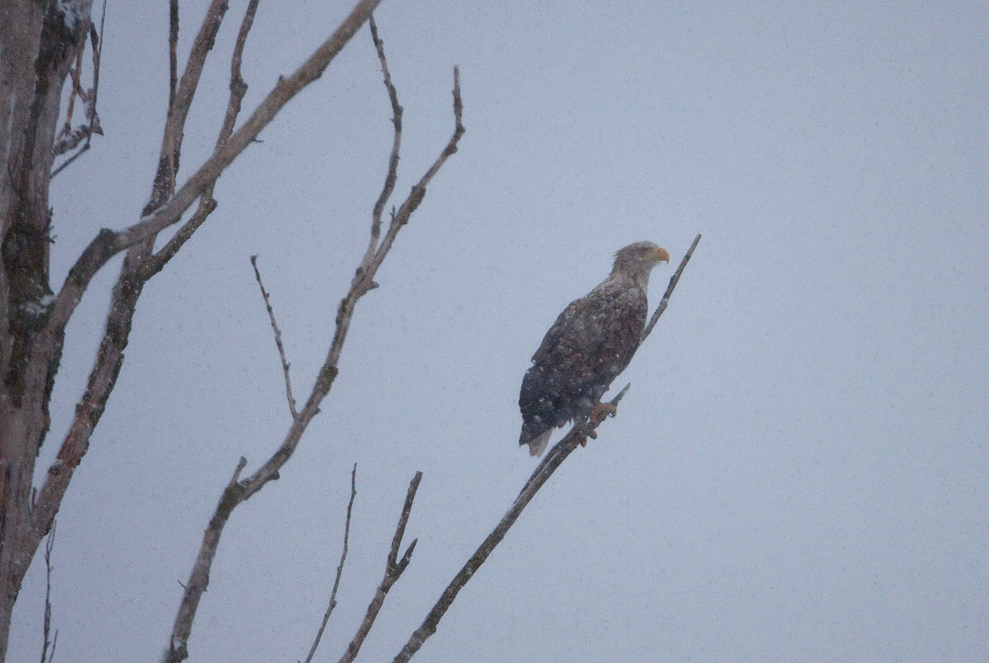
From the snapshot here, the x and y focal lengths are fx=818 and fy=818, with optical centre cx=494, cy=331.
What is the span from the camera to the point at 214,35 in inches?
58.8

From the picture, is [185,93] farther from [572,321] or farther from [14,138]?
[572,321]

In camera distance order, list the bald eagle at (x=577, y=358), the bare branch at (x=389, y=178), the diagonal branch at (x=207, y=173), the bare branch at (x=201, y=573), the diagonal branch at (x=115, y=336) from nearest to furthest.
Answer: the diagonal branch at (x=207, y=173), the bare branch at (x=201, y=573), the bare branch at (x=389, y=178), the diagonal branch at (x=115, y=336), the bald eagle at (x=577, y=358)

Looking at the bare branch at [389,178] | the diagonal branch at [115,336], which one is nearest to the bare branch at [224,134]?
the diagonal branch at [115,336]

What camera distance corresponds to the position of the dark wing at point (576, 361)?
18.6ft

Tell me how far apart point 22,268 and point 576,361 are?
4.85 meters

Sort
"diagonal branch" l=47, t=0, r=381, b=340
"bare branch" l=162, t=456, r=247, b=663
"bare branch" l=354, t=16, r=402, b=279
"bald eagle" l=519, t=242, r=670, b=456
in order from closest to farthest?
"diagonal branch" l=47, t=0, r=381, b=340 < "bare branch" l=162, t=456, r=247, b=663 < "bare branch" l=354, t=16, r=402, b=279 < "bald eagle" l=519, t=242, r=670, b=456

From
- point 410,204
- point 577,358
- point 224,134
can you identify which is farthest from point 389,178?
point 577,358

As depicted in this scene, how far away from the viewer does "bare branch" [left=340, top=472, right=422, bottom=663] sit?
1.21 meters

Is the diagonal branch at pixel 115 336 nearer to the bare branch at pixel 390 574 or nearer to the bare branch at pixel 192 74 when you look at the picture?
the bare branch at pixel 192 74

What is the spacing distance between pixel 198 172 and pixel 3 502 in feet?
1.54

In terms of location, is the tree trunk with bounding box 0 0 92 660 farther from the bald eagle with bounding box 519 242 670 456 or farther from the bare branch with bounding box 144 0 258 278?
the bald eagle with bounding box 519 242 670 456

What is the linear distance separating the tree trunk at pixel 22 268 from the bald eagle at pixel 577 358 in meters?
4.62

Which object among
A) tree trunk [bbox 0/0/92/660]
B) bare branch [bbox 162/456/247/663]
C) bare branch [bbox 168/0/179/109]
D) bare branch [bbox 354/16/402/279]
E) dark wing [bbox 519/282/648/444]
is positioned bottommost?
bare branch [bbox 162/456/247/663]

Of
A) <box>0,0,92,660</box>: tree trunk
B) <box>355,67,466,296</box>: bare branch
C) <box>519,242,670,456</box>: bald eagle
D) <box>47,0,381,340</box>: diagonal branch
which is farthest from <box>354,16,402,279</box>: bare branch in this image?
<box>519,242,670,456</box>: bald eagle
